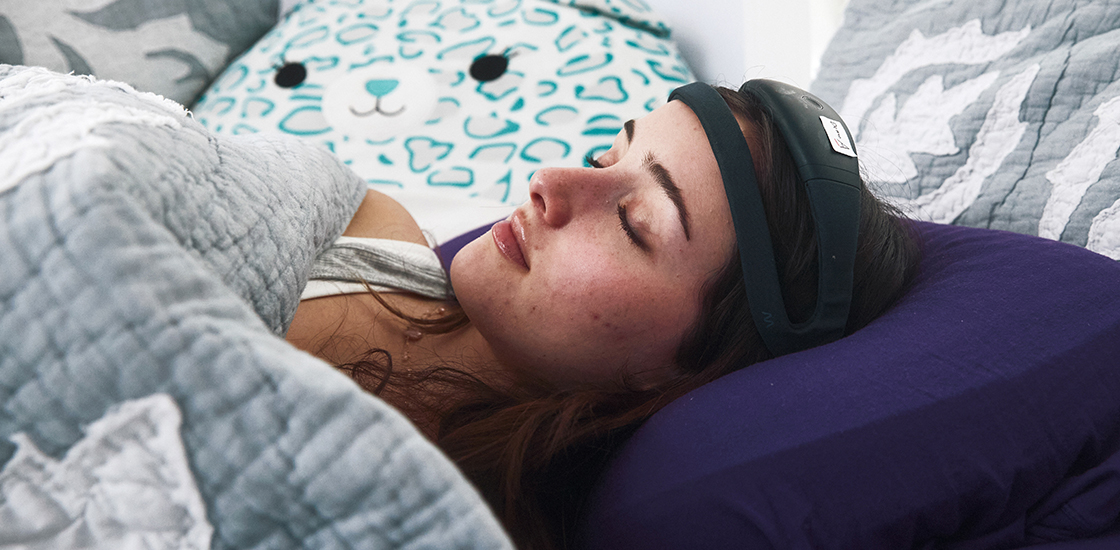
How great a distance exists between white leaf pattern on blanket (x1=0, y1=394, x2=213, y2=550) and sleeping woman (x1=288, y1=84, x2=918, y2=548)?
31 cm

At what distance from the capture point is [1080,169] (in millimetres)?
870

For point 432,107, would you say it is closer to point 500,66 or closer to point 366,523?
point 500,66

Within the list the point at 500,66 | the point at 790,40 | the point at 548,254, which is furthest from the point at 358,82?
the point at 790,40

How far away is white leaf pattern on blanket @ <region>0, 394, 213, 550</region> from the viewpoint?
379mm

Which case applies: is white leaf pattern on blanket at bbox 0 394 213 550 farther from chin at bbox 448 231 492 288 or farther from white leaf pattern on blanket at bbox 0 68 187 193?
chin at bbox 448 231 492 288

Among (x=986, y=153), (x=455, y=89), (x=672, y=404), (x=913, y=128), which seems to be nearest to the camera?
(x=672, y=404)

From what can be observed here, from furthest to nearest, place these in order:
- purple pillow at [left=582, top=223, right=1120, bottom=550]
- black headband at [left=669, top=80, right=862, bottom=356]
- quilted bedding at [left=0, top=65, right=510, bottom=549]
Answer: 1. black headband at [left=669, top=80, right=862, bottom=356]
2. purple pillow at [left=582, top=223, right=1120, bottom=550]
3. quilted bedding at [left=0, top=65, right=510, bottom=549]

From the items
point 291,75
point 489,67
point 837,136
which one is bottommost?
point 291,75

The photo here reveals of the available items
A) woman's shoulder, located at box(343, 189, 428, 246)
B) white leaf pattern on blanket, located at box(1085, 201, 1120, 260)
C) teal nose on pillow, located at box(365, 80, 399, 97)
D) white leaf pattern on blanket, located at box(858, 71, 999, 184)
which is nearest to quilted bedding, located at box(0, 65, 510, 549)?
woman's shoulder, located at box(343, 189, 428, 246)

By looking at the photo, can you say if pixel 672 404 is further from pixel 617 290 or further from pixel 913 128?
pixel 913 128

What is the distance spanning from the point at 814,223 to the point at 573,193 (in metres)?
0.29

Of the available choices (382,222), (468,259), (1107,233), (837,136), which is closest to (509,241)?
(468,259)

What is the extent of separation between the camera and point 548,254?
79 cm

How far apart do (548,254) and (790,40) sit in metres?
1.18
